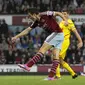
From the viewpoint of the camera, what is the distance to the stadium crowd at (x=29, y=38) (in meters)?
20.4

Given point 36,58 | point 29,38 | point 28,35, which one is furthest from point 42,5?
point 36,58

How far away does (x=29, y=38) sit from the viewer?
71.9 feet

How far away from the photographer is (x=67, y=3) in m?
23.3

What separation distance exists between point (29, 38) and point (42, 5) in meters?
2.10

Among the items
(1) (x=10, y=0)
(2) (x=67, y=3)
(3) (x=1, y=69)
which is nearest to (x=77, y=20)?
(2) (x=67, y=3)

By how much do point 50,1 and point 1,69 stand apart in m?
5.14

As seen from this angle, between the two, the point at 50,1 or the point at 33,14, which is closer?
the point at 33,14

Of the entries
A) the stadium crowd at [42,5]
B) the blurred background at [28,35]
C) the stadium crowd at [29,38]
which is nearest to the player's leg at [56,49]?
the stadium crowd at [29,38]

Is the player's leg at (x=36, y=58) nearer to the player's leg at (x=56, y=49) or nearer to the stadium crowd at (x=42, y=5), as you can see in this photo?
the player's leg at (x=56, y=49)

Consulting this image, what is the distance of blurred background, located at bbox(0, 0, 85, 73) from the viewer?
20.2 m

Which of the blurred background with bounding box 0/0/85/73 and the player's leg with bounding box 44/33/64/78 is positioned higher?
the player's leg with bounding box 44/33/64/78

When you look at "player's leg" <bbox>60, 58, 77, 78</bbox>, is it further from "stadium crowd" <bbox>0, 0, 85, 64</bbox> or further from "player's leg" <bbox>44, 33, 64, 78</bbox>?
"stadium crowd" <bbox>0, 0, 85, 64</bbox>

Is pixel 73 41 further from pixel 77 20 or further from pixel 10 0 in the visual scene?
pixel 10 0

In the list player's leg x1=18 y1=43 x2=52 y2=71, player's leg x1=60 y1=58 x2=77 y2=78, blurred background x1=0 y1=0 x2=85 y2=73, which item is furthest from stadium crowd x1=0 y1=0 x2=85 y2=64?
player's leg x1=18 y1=43 x2=52 y2=71
